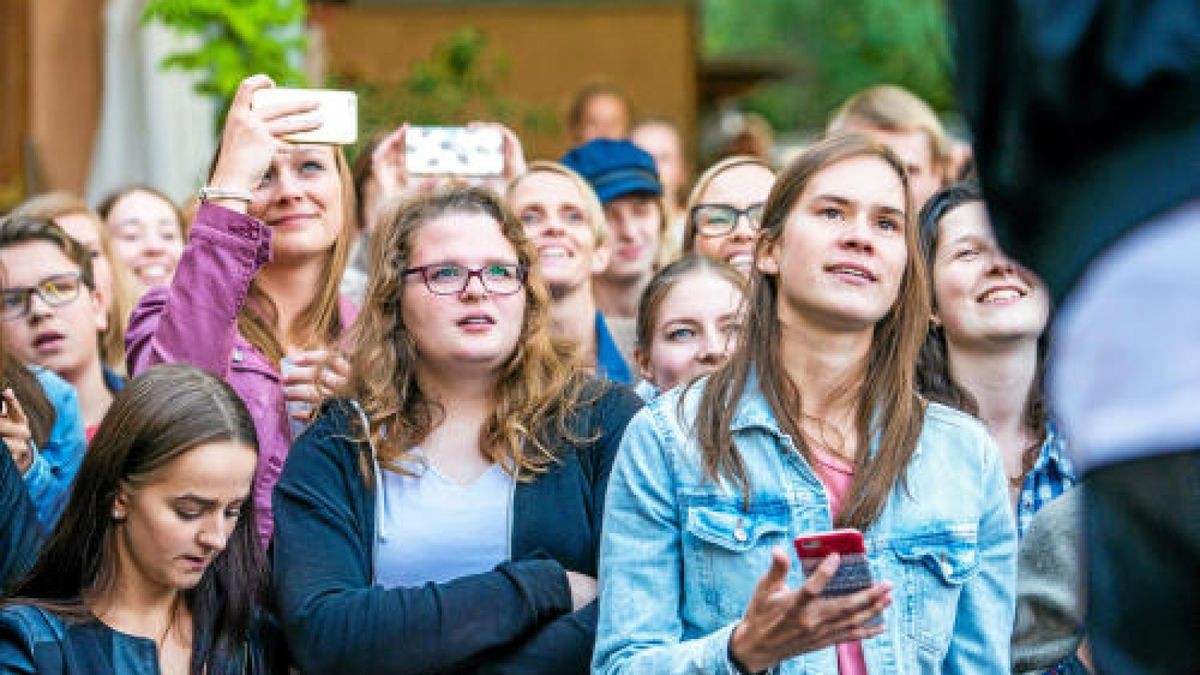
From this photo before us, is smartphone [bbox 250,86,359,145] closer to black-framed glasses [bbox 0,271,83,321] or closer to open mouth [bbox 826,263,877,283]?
black-framed glasses [bbox 0,271,83,321]

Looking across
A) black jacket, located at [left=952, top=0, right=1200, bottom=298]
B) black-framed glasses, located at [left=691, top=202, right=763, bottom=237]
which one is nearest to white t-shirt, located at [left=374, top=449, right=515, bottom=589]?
black-framed glasses, located at [left=691, top=202, right=763, bottom=237]

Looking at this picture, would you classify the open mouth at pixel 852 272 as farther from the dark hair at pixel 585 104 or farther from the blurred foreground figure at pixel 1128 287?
the dark hair at pixel 585 104

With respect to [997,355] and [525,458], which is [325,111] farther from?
[997,355]

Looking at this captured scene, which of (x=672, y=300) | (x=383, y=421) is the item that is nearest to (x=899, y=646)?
(x=383, y=421)

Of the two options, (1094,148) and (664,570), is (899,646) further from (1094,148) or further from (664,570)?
(1094,148)

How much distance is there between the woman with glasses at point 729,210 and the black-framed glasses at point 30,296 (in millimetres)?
1937

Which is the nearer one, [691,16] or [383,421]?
[383,421]

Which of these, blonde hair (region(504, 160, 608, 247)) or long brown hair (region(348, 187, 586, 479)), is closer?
long brown hair (region(348, 187, 586, 479))

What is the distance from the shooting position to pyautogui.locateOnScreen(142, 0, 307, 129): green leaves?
8258 millimetres

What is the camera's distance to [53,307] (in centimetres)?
578

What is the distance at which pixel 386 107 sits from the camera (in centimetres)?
1161

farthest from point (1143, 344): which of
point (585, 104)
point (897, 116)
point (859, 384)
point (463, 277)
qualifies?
point (585, 104)

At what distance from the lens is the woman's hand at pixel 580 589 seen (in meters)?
4.11

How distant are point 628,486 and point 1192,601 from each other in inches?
87.1
